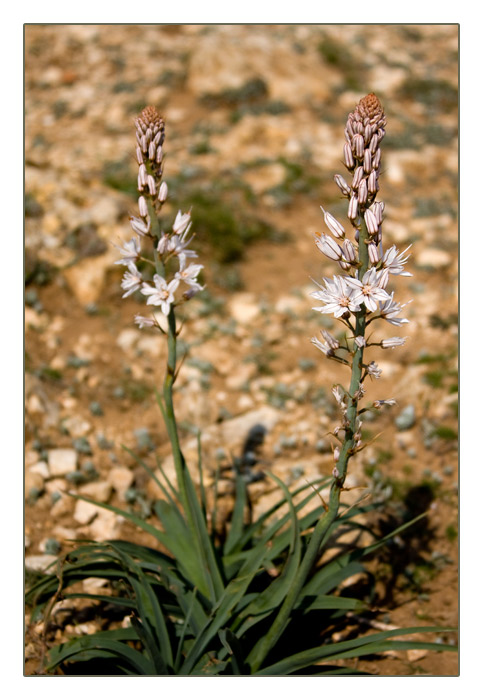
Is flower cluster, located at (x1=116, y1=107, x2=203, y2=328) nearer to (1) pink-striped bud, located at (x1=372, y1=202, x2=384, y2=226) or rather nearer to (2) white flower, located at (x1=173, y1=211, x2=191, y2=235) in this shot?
(2) white flower, located at (x1=173, y1=211, x2=191, y2=235)

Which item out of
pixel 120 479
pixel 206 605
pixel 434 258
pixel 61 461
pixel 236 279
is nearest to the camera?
pixel 206 605

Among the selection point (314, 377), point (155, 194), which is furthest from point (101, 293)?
point (155, 194)

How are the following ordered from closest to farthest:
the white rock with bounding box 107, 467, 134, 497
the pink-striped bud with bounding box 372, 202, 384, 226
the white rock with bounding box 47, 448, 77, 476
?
1. the pink-striped bud with bounding box 372, 202, 384, 226
2. the white rock with bounding box 107, 467, 134, 497
3. the white rock with bounding box 47, 448, 77, 476

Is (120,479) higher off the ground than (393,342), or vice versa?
(393,342)

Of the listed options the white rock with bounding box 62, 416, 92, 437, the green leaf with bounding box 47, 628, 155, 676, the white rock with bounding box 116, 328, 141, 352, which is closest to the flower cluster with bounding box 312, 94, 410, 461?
the green leaf with bounding box 47, 628, 155, 676

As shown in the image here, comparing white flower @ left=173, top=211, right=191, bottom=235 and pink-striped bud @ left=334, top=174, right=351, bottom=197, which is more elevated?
white flower @ left=173, top=211, right=191, bottom=235

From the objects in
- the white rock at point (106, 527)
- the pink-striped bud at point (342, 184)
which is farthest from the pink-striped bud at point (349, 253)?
the white rock at point (106, 527)

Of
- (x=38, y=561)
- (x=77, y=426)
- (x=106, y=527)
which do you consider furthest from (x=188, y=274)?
(x=77, y=426)

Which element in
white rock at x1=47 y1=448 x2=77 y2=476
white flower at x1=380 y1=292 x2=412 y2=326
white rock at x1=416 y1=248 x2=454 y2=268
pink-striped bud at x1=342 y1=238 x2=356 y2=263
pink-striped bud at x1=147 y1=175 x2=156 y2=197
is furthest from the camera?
white rock at x1=416 y1=248 x2=454 y2=268

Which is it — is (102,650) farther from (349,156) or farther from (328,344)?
(349,156)
